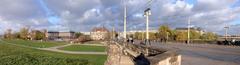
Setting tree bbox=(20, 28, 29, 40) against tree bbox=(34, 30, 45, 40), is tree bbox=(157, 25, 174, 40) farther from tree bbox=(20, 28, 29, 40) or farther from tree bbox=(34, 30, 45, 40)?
tree bbox=(20, 28, 29, 40)

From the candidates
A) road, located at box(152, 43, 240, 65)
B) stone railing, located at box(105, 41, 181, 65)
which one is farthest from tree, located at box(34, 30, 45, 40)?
stone railing, located at box(105, 41, 181, 65)

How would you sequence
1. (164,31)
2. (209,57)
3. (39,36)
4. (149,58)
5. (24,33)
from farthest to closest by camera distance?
(24,33) < (39,36) < (164,31) < (209,57) < (149,58)

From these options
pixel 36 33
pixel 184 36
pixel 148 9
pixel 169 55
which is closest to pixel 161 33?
pixel 184 36

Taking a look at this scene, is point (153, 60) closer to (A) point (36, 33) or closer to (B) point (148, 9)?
(B) point (148, 9)

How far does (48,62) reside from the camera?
1214 inches

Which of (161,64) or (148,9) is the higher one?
(148,9)

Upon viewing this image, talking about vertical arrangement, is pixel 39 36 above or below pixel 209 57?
above

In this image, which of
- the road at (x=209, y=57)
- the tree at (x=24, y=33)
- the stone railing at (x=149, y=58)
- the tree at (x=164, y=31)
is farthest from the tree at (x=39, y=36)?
the stone railing at (x=149, y=58)

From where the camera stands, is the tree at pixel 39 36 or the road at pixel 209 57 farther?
the tree at pixel 39 36

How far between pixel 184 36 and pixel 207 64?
12865 cm

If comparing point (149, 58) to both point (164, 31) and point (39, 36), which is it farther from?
point (39, 36)

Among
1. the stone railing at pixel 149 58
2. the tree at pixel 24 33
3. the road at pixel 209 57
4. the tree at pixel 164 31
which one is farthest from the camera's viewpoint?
the tree at pixel 24 33

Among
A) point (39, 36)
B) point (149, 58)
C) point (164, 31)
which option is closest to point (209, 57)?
point (149, 58)

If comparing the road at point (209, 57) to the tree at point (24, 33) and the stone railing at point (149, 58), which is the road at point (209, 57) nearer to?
the stone railing at point (149, 58)
